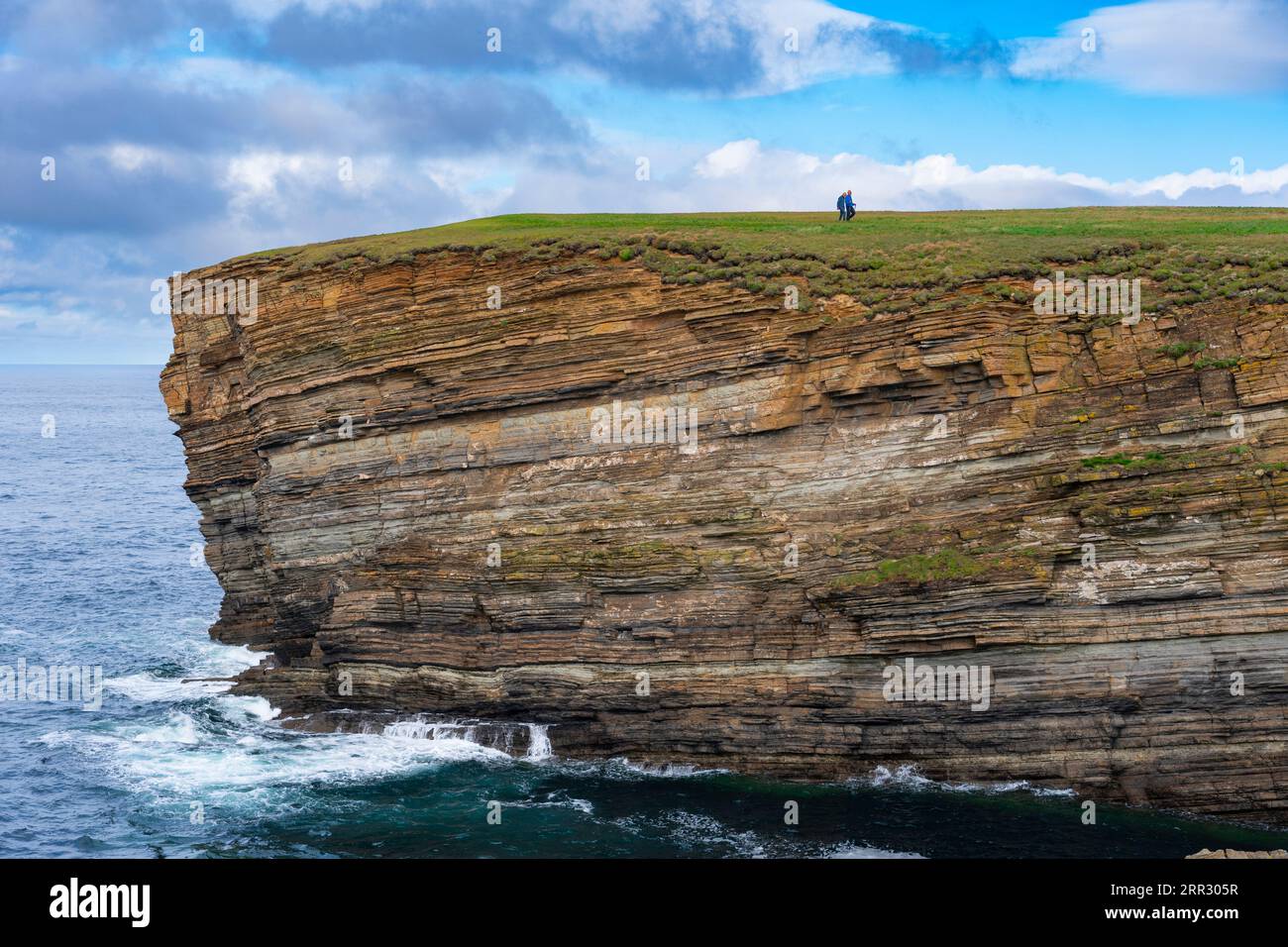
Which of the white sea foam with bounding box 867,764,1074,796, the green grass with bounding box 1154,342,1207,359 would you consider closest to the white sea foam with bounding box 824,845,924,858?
the white sea foam with bounding box 867,764,1074,796

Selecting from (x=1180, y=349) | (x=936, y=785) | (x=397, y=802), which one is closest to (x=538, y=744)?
(x=397, y=802)

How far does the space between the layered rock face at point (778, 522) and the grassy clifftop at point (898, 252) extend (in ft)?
2.28

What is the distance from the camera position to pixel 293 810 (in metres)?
30.9

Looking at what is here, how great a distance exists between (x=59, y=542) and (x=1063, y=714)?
60160 millimetres

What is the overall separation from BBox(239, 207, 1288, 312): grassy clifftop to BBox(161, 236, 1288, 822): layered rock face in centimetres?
70

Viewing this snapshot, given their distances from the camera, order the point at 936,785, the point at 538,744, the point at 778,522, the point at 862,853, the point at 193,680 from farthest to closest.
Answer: the point at 193,680
the point at 538,744
the point at 778,522
the point at 936,785
the point at 862,853

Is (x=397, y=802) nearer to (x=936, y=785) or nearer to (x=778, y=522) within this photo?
(x=778, y=522)

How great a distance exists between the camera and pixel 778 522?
109ft

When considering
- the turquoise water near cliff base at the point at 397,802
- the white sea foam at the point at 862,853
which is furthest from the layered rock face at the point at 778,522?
the white sea foam at the point at 862,853

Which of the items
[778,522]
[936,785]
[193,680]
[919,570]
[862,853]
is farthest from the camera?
[193,680]

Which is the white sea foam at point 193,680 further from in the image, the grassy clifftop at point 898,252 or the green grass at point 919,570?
the green grass at point 919,570

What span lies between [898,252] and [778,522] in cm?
980

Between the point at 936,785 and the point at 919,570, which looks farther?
the point at 936,785

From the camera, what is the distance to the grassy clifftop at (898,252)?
3316 centimetres
